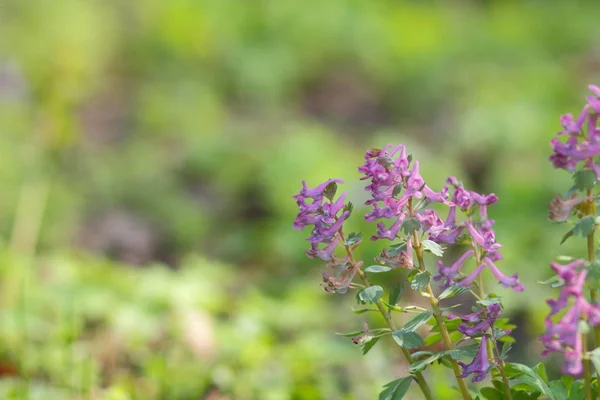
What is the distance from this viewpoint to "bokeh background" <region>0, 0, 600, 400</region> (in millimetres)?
2664

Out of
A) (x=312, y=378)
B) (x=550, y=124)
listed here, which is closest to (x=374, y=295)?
(x=312, y=378)

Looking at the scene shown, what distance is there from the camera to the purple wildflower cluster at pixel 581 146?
3.73 feet

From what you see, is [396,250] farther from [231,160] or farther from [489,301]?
[231,160]

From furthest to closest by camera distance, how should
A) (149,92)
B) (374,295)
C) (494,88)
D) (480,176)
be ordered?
1. (149,92)
2. (494,88)
3. (480,176)
4. (374,295)

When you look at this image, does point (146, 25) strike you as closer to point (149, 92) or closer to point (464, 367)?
point (149, 92)

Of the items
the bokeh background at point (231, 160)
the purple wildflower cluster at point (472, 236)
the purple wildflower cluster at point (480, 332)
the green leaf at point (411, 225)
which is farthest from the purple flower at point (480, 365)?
the bokeh background at point (231, 160)

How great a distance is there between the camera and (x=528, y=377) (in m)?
1.30

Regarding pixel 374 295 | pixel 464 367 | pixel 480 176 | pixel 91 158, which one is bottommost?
pixel 464 367

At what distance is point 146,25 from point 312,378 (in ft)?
17.4

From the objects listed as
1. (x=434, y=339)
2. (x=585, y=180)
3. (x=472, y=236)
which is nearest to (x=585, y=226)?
(x=585, y=180)

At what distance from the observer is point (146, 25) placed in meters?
7.15

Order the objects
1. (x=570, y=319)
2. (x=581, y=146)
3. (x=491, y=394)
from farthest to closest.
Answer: (x=491, y=394), (x=581, y=146), (x=570, y=319)

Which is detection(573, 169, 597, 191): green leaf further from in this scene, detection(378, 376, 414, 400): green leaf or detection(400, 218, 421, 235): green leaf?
detection(378, 376, 414, 400): green leaf

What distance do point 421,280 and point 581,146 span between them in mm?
322
